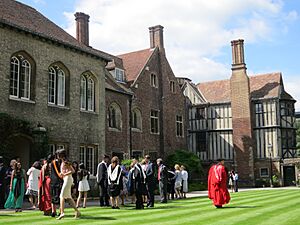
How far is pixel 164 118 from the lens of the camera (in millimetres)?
34312

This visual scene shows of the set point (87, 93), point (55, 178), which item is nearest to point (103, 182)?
point (55, 178)

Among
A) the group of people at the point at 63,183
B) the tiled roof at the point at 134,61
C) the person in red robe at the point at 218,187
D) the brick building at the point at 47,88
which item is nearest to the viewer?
the group of people at the point at 63,183

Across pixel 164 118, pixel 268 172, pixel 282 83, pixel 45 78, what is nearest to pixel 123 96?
pixel 164 118

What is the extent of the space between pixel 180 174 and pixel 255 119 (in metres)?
21.8

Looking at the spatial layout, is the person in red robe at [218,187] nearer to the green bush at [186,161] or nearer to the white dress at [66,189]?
the white dress at [66,189]

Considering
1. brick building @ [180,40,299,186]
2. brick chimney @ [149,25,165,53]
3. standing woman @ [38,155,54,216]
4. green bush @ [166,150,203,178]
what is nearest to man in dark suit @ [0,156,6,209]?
standing woman @ [38,155,54,216]

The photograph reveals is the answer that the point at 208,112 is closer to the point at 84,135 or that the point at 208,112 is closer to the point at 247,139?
the point at 247,139

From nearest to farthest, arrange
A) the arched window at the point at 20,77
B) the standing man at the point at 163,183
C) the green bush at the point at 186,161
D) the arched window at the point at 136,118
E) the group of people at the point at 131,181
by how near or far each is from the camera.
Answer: the group of people at the point at 131,181, the standing man at the point at 163,183, the arched window at the point at 20,77, the arched window at the point at 136,118, the green bush at the point at 186,161

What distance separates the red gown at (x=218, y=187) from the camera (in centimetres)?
1318

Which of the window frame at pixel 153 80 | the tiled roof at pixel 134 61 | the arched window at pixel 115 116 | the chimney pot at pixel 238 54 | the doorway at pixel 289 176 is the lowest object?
the doorway at pixel 289 176

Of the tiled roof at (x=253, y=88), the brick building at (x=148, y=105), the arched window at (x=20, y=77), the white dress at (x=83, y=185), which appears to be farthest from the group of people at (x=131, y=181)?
the tiled roof at (x=253, y=88)

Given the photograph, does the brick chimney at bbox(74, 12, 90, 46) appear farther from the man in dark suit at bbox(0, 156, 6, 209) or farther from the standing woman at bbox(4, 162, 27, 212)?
the standing woman at bbox(4, 162, 27, 212)

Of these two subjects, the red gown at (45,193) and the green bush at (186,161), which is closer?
the red gown at (45,193)

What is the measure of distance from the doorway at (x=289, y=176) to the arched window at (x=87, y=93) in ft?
74.5
